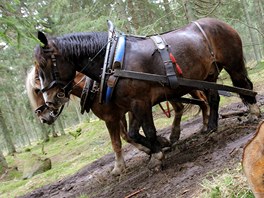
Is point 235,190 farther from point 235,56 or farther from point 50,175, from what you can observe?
point 50,175

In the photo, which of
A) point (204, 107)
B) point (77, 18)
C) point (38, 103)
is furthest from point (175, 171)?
point (77, 18)

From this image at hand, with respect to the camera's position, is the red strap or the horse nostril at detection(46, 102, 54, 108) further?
the horse nostril at detection(46, 102, 54, 108)

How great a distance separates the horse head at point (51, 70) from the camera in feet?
13.0

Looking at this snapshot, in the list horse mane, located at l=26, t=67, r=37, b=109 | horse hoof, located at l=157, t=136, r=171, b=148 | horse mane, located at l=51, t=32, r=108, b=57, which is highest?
horse mane, located at l=51, t=32, r=108, b=57

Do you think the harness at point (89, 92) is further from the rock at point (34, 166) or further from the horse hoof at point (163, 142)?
the rock at point (34, 166)

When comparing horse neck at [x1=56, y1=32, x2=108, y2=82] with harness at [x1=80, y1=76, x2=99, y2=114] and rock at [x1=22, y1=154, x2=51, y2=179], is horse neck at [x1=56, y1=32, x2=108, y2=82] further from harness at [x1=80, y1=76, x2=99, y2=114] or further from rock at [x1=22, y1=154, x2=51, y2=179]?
rock at [x1=22, y1=154, x2=51, y2=179]

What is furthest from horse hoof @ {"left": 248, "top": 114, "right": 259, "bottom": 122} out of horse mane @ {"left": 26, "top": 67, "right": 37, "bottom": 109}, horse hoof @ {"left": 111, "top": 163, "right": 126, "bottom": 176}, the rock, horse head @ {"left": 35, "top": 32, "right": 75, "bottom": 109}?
the rock

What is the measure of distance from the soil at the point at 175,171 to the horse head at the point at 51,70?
4.91 feet

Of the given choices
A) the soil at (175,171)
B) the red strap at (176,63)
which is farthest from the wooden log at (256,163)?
the red strap at (176,63)

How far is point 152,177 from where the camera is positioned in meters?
4.02

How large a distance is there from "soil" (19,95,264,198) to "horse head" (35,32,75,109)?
1.50 meters

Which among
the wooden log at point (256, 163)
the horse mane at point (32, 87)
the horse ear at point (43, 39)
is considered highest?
the horse ear at point (43, 39)

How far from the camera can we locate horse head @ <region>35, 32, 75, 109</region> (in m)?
3.97

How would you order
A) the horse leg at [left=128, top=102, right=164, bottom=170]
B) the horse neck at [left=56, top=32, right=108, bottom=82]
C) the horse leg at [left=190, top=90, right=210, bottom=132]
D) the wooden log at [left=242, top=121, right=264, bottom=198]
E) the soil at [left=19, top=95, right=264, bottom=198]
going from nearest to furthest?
the wooden log at [left=242, top=121, right=264, bottom=198] → the soil at [left=19, top=95, right=264, bottom=198] → the horse leg at [left=128, top=102, right=164, bottom=170] → the horse neck at [left=56, top=32, right=108, bottom=82] → the horse leg at [left=190, top=90, right=210, bottom=132]
